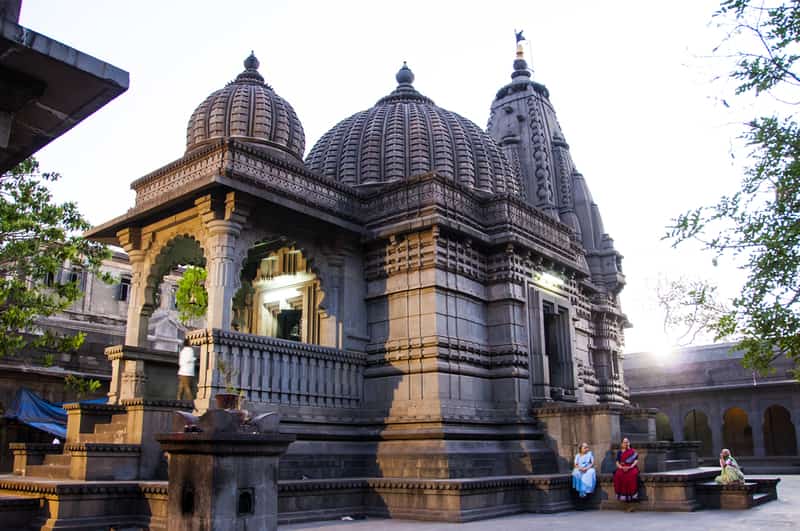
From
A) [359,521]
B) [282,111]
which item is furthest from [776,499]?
[282,111]

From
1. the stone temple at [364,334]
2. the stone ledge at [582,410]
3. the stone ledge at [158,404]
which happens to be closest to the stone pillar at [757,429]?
the stone temple at [364,334]

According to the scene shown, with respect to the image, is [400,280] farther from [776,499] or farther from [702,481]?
[776,499]

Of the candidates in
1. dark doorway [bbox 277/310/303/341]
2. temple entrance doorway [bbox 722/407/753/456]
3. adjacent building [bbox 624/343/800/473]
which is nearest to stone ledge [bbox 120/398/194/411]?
dark doorway [bbox 277/310/303/341]

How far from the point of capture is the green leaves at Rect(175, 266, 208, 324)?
70.7ft

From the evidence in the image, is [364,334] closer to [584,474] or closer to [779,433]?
[584,474]

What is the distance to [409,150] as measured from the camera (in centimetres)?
1903

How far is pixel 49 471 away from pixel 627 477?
979 centimetres

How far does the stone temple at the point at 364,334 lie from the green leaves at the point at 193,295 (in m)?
4.18

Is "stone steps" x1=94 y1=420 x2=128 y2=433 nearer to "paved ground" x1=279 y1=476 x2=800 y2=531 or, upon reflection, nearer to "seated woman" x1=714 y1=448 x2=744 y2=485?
"paved ground" x1=279 y1=476 x2=800 y2=531

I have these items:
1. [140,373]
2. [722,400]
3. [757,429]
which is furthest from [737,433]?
[140,373]

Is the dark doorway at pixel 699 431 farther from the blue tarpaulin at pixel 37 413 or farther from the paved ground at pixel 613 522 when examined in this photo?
the blue tarpaulin at pixel 37 413

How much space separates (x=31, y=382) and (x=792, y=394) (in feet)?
84.9

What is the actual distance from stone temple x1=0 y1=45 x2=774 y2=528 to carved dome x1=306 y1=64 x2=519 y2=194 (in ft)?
0.28

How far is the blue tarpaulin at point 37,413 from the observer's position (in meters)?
18.6
